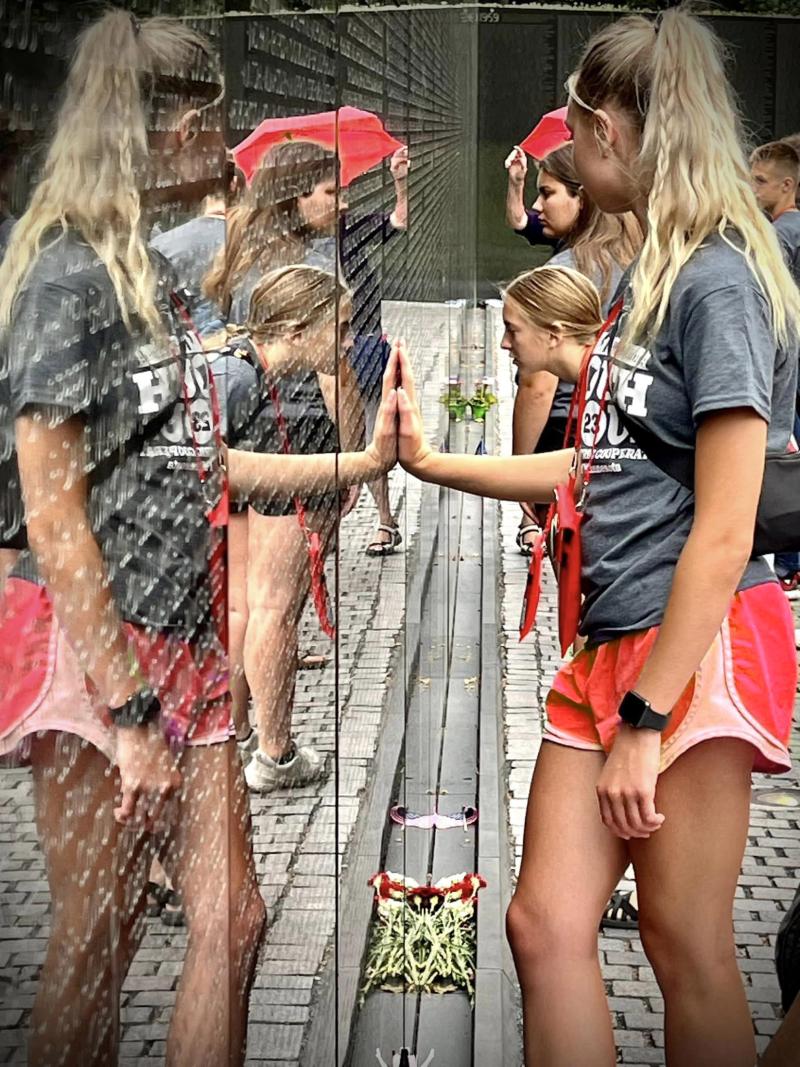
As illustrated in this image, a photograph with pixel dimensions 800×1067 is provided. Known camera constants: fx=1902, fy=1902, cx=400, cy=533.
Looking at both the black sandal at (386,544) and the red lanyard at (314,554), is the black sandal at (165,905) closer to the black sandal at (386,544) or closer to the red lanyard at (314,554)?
the red lanyard at (314,554)

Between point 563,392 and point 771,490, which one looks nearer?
point 771,490

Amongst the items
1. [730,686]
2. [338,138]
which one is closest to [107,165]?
[338,138]

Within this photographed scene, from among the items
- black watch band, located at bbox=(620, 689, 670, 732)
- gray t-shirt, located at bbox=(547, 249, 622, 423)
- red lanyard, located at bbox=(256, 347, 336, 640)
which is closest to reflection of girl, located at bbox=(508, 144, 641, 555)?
gray t-shirt, located at bbox=(547, 249, 622, 423)

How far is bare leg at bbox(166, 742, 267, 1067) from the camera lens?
0.88 m

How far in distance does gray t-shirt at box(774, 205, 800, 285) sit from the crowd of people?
2.89 m

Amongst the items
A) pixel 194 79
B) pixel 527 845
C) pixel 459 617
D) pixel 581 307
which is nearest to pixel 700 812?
pixel 527 845

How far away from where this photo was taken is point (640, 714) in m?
2.18

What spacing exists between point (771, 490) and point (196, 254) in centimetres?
155

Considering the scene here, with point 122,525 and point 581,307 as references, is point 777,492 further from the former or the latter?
point 581,307

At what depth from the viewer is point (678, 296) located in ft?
7.30

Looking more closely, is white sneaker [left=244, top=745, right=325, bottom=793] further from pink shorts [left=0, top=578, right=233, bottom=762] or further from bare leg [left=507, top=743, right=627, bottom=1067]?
bare leg [left=507, top=743, right=627, bottom=1067]

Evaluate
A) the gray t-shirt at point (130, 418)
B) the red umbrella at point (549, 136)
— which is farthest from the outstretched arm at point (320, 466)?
the red umbrella at point (549, 136)

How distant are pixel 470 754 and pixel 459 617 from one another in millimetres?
1799

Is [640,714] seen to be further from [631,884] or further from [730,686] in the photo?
[631,884]
